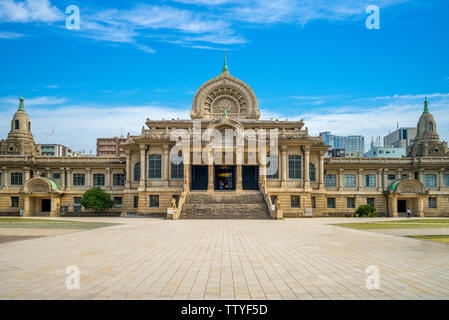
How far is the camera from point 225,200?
159ft

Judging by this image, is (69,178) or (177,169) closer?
(177,169)

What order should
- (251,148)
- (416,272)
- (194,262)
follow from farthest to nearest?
1. (251,148)
2. (194,262)
3. (416,272)

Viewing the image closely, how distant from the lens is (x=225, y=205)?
153ft

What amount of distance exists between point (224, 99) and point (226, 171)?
13.2m

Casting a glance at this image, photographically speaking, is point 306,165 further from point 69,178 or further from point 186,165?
point 69,178

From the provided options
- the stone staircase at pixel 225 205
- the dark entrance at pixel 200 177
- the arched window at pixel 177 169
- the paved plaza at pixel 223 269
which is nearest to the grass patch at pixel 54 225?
the paved plaza at pixel 223 269

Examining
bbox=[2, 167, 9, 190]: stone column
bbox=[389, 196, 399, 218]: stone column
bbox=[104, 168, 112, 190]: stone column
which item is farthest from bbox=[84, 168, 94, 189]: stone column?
bbox=[389, 196, 399, 218]: stone column

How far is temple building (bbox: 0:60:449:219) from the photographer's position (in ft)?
171

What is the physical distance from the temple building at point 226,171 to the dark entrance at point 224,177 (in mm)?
158

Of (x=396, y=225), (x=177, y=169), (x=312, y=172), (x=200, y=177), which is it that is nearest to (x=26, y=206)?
(x=177, y=169)

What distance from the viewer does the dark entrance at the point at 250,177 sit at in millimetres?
56469

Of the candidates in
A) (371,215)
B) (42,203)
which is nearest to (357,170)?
(371,215)
